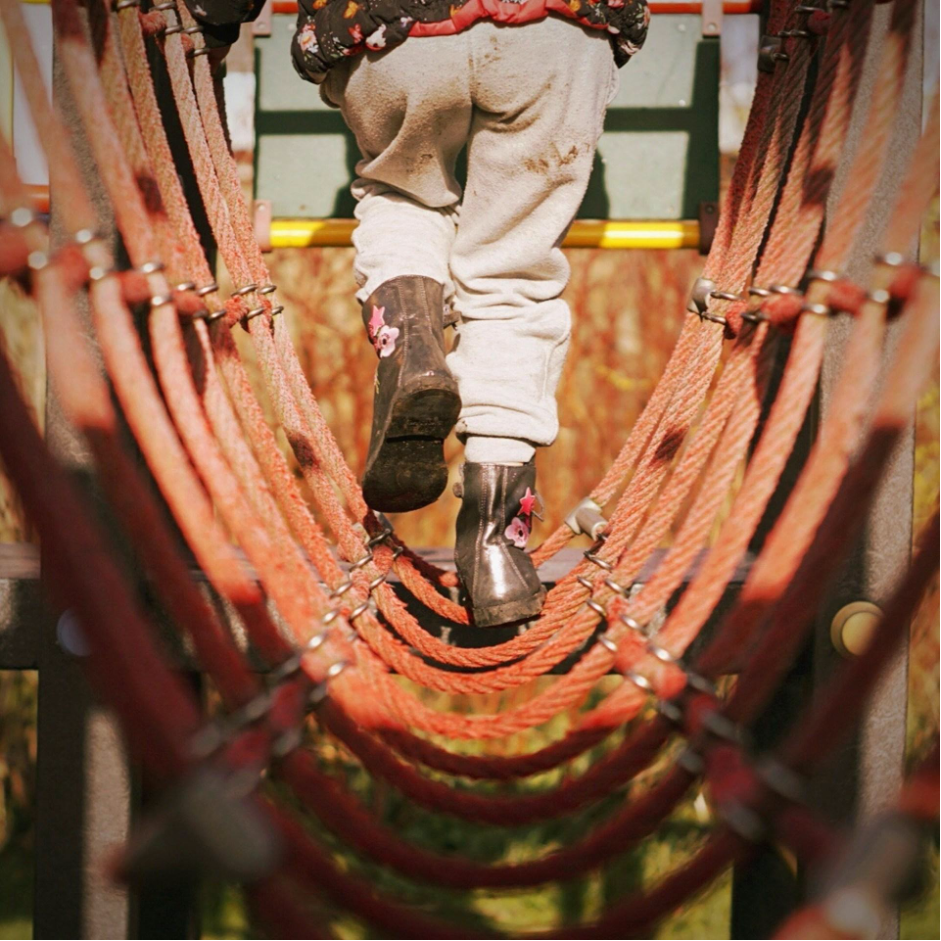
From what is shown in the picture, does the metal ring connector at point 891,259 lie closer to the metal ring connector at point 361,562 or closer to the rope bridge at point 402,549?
the rope bridge at point 402,549

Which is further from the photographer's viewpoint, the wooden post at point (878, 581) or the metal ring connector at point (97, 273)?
the wooden post at point (878, 581)

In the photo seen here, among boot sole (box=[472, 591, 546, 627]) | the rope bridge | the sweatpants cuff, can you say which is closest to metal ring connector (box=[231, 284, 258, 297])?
the rope bridge

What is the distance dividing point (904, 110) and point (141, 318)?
2.52 feet

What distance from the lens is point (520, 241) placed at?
916 millimetres

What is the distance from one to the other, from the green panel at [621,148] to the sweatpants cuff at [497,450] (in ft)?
2.11

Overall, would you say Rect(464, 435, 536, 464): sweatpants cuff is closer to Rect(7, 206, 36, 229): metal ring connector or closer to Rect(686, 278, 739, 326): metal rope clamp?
Rect(686, 278, 739, 326): metal rope clamp

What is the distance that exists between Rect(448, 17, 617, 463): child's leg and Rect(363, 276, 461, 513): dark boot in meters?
0.06

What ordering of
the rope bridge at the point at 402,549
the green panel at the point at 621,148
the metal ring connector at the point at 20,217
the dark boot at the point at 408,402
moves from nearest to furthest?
1. the rope bridge at the point at 402,549
2. the metal ring connector at the point at 20,217
3. the dark boot at the point at 408,402
4. the green panel at the point at 621,148

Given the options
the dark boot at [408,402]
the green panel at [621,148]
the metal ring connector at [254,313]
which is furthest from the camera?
the green panel at [621,148]


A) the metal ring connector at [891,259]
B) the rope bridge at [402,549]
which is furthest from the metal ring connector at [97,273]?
the metal ring connector at [891,259]

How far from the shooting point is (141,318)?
98 centimetres

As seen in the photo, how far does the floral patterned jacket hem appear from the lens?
2.77 feet

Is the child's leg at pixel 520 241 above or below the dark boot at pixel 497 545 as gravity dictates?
above

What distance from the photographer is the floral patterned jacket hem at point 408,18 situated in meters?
0.84
